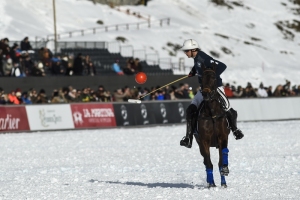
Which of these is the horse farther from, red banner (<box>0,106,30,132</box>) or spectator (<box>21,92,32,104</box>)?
spectator (<box>21,92,32,104</box>)

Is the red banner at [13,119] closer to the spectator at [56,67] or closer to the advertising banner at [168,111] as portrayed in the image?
the advertising banner at [168,111]

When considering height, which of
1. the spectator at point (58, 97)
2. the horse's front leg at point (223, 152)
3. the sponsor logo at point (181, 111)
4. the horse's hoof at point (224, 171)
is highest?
the horse's front leg at point (223, 152)

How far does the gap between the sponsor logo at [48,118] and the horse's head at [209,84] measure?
58.8 ft

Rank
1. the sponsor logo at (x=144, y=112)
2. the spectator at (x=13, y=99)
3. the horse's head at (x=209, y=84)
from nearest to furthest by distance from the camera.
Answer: the horse's head at (x=209, y=84), the spectator at (x=13, y=99), the sponsor logo at (x=144, y=112)

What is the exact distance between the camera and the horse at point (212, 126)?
45.2 ft

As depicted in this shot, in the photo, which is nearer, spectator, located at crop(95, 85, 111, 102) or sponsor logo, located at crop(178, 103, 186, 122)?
spectator, located at crop(95, 85, 111, 102)

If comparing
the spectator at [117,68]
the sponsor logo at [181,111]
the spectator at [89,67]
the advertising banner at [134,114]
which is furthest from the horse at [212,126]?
the spectator at [117,68]

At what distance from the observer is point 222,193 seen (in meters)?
13.1

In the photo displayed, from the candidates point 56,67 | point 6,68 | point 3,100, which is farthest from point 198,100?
point 56,67

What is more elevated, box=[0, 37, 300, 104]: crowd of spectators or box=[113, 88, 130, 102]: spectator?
A: box=[0, 37, 300, 104]: crowd of spectators

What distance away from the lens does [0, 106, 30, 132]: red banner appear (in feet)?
98.7

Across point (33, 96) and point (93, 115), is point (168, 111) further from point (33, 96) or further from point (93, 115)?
point (33, 96)

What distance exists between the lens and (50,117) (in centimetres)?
3142

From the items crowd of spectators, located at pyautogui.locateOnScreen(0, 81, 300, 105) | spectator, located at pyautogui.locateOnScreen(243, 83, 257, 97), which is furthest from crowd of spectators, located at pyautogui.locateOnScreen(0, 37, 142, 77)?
spectator, located at pyautogui.locateOnScreen(243, 83, 257, 97)
